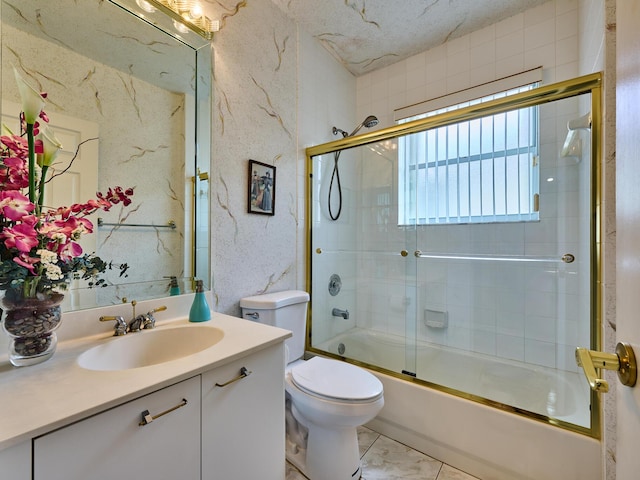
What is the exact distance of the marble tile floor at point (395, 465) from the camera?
136cm

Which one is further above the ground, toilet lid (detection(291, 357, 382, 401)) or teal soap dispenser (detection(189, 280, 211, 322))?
teal soap dispenser (detection(189, 280, 211, 322))

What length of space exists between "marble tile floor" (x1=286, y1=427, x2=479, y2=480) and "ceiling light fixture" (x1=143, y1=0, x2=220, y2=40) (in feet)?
7.13

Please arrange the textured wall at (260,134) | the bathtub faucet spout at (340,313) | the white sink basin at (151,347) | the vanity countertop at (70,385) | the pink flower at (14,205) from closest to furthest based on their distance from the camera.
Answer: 1. the vanity countertop at (70,385)
2. the pink flower at (14,205)
3. the white sink basin at (151,347)
4. the textured wall at (260,134)
5. the bathtub faucet spout at (340,313)

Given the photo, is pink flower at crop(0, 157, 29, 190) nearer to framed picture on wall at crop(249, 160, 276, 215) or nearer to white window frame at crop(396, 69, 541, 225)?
framed picture on wall at crop(249, 160, 276, 215)

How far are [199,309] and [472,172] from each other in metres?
1.98

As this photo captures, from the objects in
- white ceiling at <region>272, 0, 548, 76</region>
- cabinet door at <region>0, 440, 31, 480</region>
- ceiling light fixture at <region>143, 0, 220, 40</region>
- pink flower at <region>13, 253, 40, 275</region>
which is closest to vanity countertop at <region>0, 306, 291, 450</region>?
cabinet door at <region>0, 440, 31, 480</region>

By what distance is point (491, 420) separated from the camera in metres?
1.34

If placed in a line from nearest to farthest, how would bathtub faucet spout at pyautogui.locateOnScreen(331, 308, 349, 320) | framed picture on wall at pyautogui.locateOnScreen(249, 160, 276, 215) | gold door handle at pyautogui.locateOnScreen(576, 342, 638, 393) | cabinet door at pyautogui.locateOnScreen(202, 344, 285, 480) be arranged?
gold door handle at pyautogui.locateOnScreen(576, 342, 638, 393) < cabinet door at pyautogui.locateOnScreen(202, 344, 285, 480) < framed picture on wall at pyautogui.locateOnScreen(249, 160, 276, 215) < bathtub faucet spout at pyautogui.locateOnScreen(331, 308, 349, 320)

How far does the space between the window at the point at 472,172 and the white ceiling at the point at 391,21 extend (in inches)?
19.6

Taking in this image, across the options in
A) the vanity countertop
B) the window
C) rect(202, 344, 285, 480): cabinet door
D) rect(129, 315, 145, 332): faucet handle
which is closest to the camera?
the vanity countertop

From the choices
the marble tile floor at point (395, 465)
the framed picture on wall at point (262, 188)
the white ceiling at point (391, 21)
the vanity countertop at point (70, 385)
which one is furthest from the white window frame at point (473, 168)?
the vanity countertop at point (70, 385)

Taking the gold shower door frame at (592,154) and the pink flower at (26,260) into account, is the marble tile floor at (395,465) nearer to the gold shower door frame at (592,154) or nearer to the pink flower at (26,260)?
the gold shower door frame at (592,154)

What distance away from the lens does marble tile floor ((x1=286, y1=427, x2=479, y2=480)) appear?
53.4 inches

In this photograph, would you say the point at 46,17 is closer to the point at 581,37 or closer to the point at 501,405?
the point at 501,405
